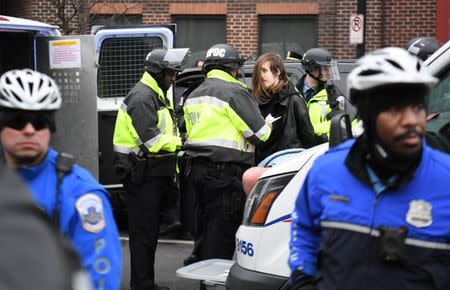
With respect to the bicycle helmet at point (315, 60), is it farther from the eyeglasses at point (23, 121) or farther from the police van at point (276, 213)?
the eyeglasses at point (23, 121)

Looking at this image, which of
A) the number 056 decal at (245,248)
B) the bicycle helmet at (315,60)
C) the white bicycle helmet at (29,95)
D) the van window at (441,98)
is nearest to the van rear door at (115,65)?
the bicycle helmet at (315,60)

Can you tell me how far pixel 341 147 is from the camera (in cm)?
322

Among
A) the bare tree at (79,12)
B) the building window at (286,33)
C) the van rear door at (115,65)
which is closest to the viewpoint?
the van rear door at (115,65)

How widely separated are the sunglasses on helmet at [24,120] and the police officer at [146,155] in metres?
3.85

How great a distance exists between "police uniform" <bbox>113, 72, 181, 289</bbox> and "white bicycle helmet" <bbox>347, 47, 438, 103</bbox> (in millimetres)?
4275

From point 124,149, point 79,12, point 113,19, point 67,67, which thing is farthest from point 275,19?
point 124,149

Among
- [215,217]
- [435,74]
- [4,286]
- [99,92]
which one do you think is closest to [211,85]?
[215,217]

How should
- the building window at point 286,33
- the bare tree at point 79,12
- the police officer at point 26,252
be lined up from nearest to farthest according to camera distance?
the police officer at point 26,252, the bare tree at point 79,12, the building window at point 286,33

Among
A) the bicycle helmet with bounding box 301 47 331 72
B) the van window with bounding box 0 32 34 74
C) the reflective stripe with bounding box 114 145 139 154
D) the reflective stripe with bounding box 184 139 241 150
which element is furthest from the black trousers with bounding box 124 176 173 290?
the bicycle helmet with bounding box 301 47 331 72

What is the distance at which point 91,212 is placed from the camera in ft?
10.6

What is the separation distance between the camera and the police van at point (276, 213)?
195 inches

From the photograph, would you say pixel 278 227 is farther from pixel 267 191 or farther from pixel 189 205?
pixel 189 205

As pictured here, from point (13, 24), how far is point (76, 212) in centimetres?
469

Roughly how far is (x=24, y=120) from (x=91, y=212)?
41 cm
